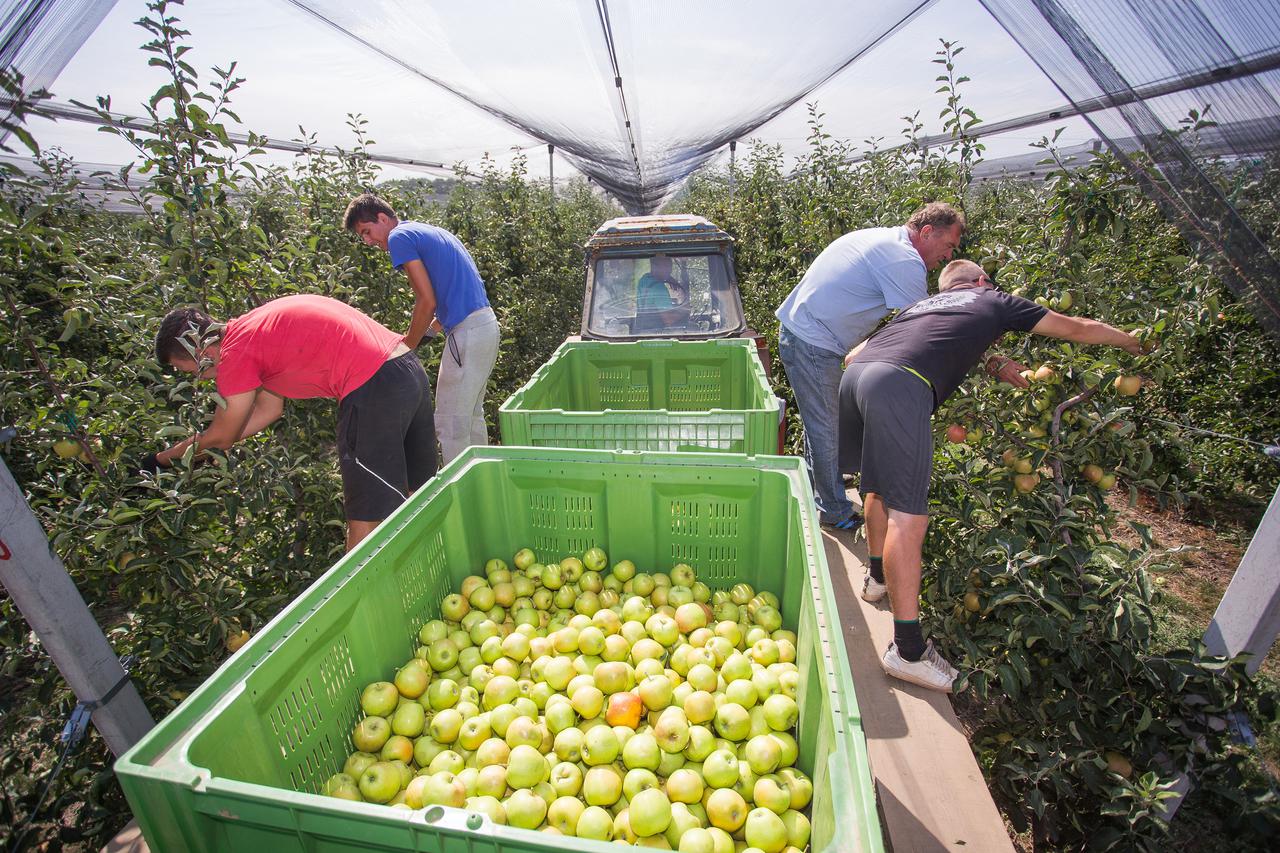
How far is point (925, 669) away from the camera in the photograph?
8.58 feet

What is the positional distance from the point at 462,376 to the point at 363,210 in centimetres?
127

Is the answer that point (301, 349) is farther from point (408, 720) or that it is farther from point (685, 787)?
point (685, 787)

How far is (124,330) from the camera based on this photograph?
2.37 metres

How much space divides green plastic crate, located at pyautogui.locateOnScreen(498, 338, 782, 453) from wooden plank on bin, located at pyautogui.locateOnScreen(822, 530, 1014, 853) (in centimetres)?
120

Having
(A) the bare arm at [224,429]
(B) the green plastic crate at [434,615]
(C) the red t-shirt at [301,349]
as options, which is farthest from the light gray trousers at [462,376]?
(B) the green plastic crate at [434,615]

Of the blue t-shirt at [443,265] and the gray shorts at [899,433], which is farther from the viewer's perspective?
the blue t-shirt at [443,265]

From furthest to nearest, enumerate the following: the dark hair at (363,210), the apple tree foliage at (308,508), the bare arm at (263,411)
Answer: the dark hair at (363,210)
the bare arm at (263,411)
the apple tree foliage at (308,508)

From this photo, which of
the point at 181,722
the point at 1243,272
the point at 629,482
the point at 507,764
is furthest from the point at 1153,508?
the point at 181,722

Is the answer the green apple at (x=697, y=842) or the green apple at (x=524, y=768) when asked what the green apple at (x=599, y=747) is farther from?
the green apple at (x=697, y=842)

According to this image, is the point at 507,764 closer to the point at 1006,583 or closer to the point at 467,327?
the point at 1006,583

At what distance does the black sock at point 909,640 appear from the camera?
8.77 ft

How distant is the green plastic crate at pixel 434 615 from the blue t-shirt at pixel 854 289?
1.81 m

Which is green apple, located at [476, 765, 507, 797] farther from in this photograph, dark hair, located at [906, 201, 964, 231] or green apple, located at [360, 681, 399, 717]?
dark hair, located at [906, 201, 964, 231]

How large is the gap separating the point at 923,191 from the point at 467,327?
3.28 m
